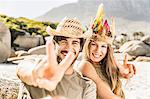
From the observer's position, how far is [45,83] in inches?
61.4

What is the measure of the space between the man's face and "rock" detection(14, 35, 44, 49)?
17841 mm

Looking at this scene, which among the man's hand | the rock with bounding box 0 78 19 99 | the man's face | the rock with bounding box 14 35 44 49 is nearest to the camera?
the man's hand

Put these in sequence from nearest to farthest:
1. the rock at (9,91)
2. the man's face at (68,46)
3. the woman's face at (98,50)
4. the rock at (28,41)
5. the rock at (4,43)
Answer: the man's face at (68,46) < the woman's face at (98,50) < the rock at (9,91) < the rock at (4,43) < the rock at (28,41)

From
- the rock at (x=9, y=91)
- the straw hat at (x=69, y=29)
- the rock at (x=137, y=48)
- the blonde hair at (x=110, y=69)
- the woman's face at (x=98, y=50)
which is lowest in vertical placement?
the rock at (x=137, y=48)

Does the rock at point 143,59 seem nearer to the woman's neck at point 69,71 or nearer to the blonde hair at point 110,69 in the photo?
the blonde hair at point 110,69

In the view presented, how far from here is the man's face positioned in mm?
1818

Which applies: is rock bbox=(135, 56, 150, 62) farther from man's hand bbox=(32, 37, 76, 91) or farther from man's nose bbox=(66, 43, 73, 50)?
man's hand bbox=(32, 37, 76, 91)

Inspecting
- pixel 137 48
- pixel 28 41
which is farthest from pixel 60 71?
pixel 137 48

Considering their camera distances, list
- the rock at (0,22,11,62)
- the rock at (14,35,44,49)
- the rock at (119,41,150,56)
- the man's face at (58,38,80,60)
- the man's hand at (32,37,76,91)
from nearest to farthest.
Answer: the man's hand at (32,37,76,91), the man's face at (58,38,80,60), the rock at (0,22,11,62), the rock at (14,35,44,49), the rock at (119,41,150,56)

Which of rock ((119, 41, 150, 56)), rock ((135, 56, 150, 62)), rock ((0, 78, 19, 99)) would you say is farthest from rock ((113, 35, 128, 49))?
rock ((0, 78, 19, 99))

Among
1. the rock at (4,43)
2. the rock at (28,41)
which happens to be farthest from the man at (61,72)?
the rock at (28,41)

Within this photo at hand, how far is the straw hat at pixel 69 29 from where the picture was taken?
1844mm

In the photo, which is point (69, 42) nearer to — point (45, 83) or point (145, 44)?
point (45, 83)

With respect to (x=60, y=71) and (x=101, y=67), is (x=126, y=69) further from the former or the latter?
(x=60, y=71)
